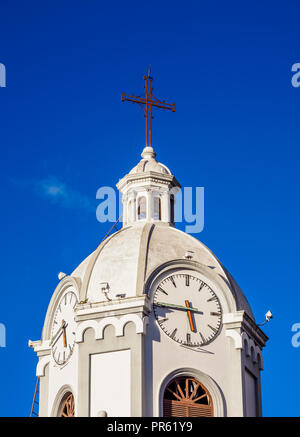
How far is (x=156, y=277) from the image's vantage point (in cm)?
7119

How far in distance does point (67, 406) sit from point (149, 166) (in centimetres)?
1377

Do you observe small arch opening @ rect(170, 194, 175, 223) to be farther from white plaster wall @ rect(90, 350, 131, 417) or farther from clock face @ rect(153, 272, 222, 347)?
white plaster wall @ rect(90, 350, 131, 417)

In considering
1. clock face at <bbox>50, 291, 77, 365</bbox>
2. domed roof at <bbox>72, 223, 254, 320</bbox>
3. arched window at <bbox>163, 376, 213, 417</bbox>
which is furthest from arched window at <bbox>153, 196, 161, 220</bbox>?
arched window at <bbox>163, 376, 213, 417</bbox>

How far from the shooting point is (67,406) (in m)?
71.5

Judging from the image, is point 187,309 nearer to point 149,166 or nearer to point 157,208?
point 157,208

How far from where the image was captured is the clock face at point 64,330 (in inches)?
2832

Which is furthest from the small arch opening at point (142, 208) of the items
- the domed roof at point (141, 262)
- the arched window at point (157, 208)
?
the domed roof at point (141, 262)

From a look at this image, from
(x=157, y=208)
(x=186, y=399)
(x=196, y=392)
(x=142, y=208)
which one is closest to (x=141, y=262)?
(x=142, y=208)

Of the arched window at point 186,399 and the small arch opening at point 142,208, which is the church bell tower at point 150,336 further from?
the small arch opening at point 142,208
